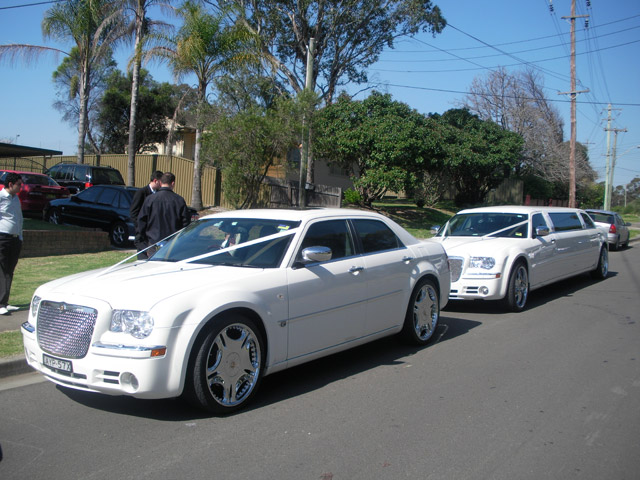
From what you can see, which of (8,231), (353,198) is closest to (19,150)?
(353,198)

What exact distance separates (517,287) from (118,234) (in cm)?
933

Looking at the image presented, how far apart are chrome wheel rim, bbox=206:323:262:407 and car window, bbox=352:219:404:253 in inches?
75.7

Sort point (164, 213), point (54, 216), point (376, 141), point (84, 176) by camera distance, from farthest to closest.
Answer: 1. point (376, 141)
2. point (84, 176)
3. point (54, 216)
4. point (164, 213)

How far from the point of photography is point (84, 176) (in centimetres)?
2072

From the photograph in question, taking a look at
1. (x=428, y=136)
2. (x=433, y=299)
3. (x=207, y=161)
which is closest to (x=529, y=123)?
(x=428, y=136)

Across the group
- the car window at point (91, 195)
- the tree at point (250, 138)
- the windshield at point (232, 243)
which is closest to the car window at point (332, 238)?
the windshield at point (232, 243)

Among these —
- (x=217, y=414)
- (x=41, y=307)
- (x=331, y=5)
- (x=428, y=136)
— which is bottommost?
(x=217, y=414)

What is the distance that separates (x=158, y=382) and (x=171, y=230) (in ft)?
12.4

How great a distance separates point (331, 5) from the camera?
988 inches

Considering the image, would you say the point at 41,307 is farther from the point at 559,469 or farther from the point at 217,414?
the point at 559,469

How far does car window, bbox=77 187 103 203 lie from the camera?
14.7 m

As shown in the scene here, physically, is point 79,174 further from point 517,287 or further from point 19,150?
point 517,287

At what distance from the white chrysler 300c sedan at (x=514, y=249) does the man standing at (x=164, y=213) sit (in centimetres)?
413

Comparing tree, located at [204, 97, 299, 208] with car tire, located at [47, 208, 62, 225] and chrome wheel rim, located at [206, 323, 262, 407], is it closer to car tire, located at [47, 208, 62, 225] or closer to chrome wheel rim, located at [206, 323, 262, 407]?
car tire, located at [47, 208, 62, 225]
